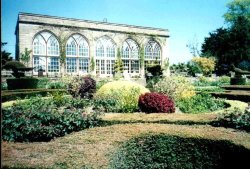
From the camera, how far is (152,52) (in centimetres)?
4119

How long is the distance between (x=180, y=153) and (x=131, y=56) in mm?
34208

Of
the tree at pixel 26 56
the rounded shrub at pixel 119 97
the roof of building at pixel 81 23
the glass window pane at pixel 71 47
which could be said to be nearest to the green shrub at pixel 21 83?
the tree at pixel 26 56

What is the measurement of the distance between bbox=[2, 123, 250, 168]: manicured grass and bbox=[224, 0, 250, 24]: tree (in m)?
53.8


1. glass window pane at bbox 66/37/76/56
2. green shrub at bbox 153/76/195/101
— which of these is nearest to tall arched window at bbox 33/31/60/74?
glass window pane at bbox 66/37/76/56

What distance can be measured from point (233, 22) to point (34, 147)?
191ft

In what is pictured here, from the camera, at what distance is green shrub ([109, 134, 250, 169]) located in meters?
5.71

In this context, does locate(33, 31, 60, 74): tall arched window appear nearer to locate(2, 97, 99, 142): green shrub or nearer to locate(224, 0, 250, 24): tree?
locate(2, 97, 99, 142): green shrub

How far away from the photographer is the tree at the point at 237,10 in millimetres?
55619

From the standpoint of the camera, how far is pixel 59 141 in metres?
5.77

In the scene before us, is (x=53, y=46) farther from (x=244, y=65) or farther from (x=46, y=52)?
(x=244, y=65)

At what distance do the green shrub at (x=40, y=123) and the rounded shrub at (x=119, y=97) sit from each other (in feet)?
10.5

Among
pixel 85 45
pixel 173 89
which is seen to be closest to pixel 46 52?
pixel 85 45

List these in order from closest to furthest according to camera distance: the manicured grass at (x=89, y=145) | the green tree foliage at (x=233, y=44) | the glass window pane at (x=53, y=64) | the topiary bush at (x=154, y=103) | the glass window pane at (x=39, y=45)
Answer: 1. the manicured grass at (x=89, y=145)
2. the topiary bush at (x=154, y=103)
3. the glass window pane at (x=39, y=45)
4. the glass window pane at (x=53, y=64)
5. the green tree foliage at (x=233, y=44)

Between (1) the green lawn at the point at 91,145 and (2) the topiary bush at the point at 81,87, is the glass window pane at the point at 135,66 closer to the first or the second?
(2) the topiary bush at the point at 81,87
